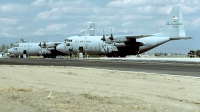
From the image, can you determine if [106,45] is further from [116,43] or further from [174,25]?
[174,25]

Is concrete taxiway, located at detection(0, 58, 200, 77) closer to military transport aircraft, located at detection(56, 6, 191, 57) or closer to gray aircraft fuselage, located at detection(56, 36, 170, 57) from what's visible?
military transport aircraft, located at detection(56, 6, 191, 57)

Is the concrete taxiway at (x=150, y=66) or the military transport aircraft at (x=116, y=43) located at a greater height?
the military transport aircraft at (x=116, y=43)

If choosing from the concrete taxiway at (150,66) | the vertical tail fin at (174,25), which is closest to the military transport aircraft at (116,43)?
the vertical tail fin at (174,25)

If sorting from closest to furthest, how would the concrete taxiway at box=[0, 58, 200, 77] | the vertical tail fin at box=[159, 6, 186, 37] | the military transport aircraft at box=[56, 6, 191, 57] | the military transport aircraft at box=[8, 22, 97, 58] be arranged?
the concrete taxiway at box=[0, 58, 200, 77] < the military transport aircraft at box=[56, 6, 191, 57] < the vertical tail fin at box=[159, 6, 186, 37] < the military transport aircraft at box=[8, 22, 97, 58]

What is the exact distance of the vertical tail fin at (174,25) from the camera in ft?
261

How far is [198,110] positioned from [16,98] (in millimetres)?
5286

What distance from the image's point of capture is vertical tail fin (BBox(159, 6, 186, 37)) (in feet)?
261

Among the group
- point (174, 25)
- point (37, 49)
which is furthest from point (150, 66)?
point (37, 49)

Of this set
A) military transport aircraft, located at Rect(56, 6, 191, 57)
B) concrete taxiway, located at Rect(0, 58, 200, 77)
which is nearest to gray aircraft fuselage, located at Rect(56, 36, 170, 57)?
military transport aircraft, located at Rect(56, 6, 191, 57)

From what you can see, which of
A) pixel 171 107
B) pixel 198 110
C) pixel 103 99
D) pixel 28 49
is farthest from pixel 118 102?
pixel 28 49

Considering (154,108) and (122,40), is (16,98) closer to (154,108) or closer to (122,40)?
(154,108)

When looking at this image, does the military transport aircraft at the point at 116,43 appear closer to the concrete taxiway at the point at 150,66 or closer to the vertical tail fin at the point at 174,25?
the vertical tail fin at the point at 174,25

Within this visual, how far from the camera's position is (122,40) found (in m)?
73.5

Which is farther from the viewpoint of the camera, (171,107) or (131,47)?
(131,47)
